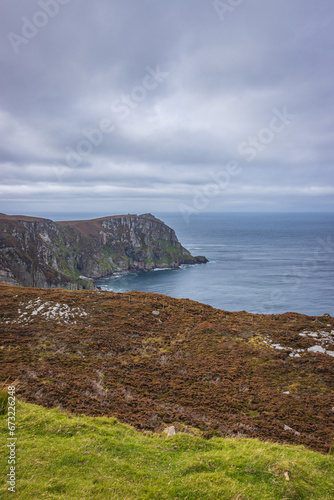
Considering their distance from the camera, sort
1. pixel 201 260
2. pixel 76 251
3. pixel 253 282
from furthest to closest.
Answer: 1. pixel 201 260
2. pixel 76 251
3. pixel 253 282

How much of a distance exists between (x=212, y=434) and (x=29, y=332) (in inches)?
660

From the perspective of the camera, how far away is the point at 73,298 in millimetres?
28984

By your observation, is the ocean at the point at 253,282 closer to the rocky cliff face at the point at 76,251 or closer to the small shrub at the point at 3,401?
the rocky cliff face at the point at 76,251

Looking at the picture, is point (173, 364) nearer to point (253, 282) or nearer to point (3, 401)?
point (3, 401)

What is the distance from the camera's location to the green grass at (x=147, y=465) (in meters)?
8.11

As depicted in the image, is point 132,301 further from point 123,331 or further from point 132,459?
point 132,459

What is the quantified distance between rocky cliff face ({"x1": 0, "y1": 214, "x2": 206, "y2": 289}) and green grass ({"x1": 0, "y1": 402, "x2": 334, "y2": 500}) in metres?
82.3

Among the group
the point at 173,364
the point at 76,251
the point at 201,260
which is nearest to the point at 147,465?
the point at 173,364

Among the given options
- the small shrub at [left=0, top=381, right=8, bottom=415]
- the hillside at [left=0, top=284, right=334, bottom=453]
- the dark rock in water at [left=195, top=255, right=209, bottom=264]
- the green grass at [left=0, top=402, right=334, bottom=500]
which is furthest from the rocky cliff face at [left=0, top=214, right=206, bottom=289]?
the green grass at [left=0, top=402, right=334, bottom=500]

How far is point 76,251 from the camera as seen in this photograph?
161 meters

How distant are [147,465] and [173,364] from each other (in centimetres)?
1010

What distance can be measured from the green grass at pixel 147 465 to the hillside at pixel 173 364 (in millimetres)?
1706

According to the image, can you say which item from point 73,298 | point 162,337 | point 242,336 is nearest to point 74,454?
point 162,337

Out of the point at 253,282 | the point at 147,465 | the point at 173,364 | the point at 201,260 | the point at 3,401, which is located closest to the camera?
the point at 147,465
